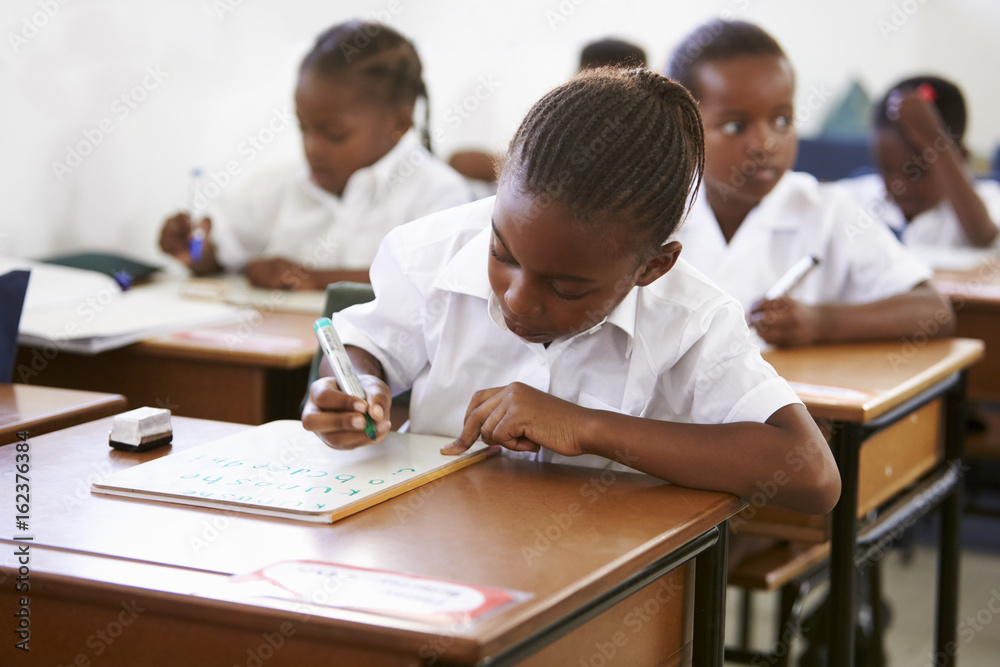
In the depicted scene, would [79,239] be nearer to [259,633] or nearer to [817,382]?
[817,382]

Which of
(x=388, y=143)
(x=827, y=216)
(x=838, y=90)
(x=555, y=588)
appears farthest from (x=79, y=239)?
(x=838, y=90)

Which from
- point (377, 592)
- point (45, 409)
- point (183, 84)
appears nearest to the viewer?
point (377, 592)

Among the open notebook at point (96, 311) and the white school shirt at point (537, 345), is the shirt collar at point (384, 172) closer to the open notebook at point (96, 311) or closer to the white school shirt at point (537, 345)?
the open notebook at point (96, 311)

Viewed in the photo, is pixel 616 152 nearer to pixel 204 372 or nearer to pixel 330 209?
pixel 204 372

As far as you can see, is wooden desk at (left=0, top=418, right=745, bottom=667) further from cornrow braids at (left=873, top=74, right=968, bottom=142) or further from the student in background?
cornrow braids at (left=873, top=74, right=968, bottom=142)

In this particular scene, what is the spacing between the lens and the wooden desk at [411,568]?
0.71 meters

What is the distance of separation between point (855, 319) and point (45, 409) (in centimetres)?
128

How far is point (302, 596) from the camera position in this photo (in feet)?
2.37

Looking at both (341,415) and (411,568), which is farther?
(341,415)

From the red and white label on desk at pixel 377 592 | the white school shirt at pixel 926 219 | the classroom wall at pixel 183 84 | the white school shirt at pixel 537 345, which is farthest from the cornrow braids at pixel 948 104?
the red and white label on desk at pixel 377 592

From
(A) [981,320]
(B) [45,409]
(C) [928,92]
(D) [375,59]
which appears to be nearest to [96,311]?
(B) [45,409]

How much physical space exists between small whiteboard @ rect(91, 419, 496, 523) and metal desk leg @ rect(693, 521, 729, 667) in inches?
10.0

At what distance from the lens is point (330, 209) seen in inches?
96.7

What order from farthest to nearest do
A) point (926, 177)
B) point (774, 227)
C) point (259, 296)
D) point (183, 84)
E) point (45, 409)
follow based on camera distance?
point (926, 177) → point (183, 84) → point (259, 296) → point (774, 227) → point (45, 409)
